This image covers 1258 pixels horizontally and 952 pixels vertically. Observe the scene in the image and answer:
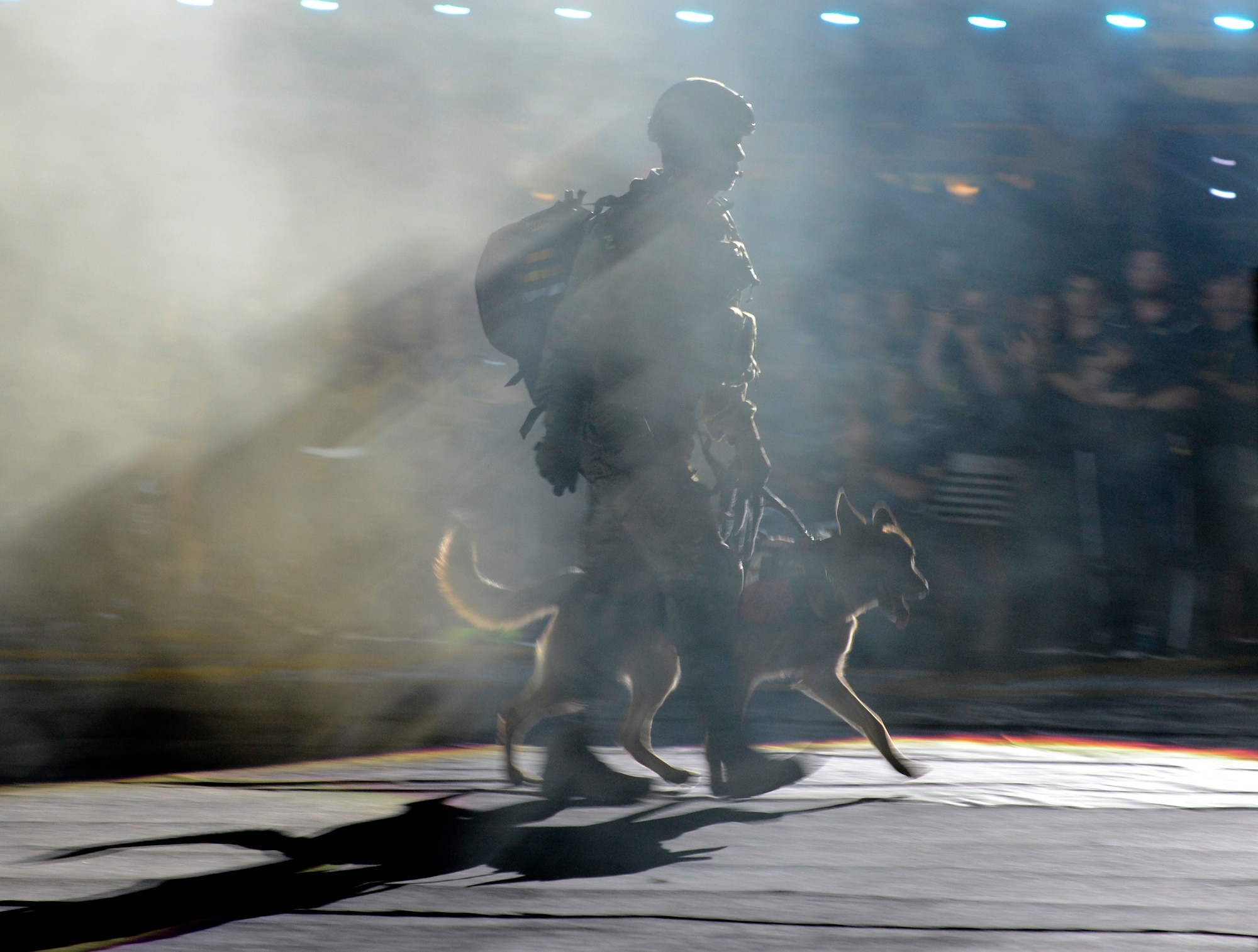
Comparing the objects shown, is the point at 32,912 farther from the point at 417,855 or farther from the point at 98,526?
the point at 98,526

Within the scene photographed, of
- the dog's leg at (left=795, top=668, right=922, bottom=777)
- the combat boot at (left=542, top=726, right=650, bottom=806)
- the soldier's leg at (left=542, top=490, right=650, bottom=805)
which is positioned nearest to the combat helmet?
the soldier's leg at (left=542, top=490, right=650, bottom=805)

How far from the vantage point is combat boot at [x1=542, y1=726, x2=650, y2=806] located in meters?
3.71

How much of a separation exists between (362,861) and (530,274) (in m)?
1.61

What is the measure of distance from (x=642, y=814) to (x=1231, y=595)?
4482mm

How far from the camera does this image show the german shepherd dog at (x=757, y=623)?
3.80m

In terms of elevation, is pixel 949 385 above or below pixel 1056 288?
below

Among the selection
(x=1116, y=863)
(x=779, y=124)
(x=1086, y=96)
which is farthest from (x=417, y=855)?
(x=1086, y=96)

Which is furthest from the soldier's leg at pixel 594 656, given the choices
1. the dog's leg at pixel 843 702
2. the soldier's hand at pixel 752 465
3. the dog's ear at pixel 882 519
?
the dog's ear at pixel 882 519

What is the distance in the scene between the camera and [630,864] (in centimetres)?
311

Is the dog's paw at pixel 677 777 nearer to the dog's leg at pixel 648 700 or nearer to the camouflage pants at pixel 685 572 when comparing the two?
the dog's leg at pixel 648 700

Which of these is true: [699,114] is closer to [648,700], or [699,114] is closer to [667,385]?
[667,385]

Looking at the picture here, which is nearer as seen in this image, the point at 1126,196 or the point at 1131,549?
the point at 1131,549

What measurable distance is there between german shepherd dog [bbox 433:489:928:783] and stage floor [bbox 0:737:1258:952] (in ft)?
0.69

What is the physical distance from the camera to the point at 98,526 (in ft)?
25.3
